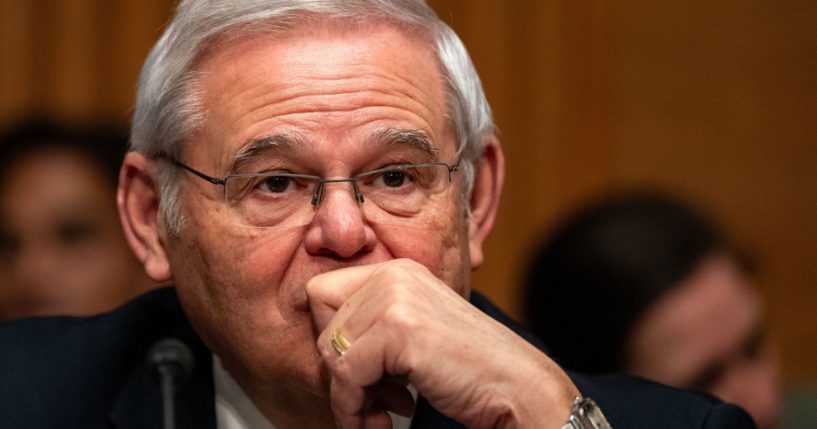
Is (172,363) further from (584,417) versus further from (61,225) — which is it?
(61,225)

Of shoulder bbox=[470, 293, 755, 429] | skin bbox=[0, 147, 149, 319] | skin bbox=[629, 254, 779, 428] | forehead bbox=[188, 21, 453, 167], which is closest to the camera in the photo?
forehead bbox=[188, 21, 453, 167]

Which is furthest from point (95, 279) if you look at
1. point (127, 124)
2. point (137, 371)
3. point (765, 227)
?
point (765, 227)

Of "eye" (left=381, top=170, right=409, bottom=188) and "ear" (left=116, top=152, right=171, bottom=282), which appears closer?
"eye" (left=381, top=170, right=409, bottom=188)

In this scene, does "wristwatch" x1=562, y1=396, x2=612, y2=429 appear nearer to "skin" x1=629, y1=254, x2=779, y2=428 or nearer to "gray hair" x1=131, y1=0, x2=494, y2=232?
"gray hair" x1=131, y1=0, x2=494, y2=232

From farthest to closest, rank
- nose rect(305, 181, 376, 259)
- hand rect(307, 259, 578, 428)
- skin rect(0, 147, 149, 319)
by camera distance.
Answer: skin rect(0, 147, 149, 319), nose rect(305, 181, 376, 259), hand rect(307, 259, 578, 428)

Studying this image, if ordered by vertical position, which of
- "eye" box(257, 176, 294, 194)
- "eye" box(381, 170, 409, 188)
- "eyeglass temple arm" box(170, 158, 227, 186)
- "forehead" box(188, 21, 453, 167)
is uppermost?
"forehead" box(188, 21, 453, 167)

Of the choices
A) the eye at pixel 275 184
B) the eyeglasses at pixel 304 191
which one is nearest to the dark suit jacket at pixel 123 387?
the eyeglasses at pixel 304 191

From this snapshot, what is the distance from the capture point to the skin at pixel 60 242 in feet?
13.0

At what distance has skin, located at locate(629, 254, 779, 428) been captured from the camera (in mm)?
3543

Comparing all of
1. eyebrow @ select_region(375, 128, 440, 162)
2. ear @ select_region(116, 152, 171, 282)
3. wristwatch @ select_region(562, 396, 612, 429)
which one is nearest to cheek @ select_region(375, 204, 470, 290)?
eyebrow @ select_region(375, 128, 440, 162)

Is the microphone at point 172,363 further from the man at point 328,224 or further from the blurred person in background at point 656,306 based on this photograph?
the blurred person in background at point 656,306

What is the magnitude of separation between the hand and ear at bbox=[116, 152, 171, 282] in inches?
18.9

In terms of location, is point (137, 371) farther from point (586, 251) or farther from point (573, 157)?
point (573, 157)

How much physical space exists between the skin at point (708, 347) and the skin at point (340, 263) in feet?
3.84
